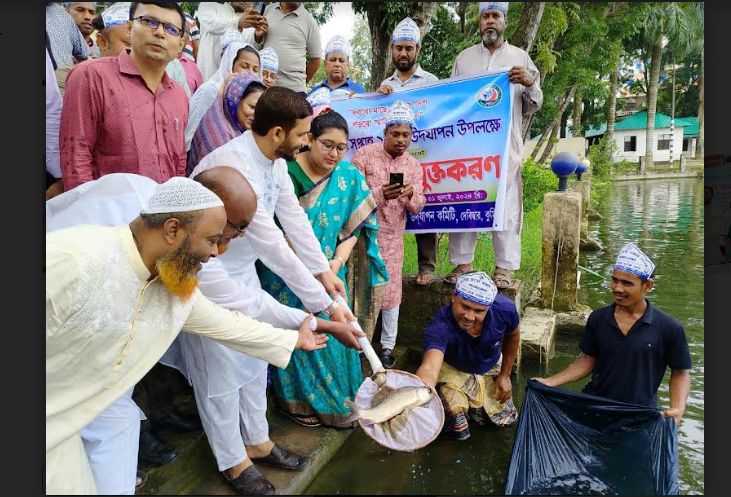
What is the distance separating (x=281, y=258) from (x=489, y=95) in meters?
2.54

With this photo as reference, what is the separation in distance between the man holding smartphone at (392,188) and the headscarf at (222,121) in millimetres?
1120

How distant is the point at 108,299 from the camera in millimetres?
1812

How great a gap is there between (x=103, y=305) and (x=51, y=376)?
1.06 feet

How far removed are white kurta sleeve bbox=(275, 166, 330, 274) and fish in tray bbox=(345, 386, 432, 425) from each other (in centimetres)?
85

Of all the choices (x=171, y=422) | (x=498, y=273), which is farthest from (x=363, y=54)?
(x=171, y=422)

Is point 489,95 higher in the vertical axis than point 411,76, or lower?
lower

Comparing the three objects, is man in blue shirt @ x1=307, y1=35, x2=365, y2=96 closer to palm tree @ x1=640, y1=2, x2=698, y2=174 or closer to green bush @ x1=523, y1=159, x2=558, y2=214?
green bush @ x1=523, y1=159, x2=558, y2=214

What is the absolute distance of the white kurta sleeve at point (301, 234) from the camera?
3113 mm

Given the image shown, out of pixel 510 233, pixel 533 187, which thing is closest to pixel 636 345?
pixel 510 233

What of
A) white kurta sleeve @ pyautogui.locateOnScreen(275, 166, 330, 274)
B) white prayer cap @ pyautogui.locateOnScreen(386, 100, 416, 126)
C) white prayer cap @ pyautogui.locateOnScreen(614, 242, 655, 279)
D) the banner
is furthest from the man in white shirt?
white prayer cap @ pyautogui.locateOnScreen(614, 242, 655, 279)

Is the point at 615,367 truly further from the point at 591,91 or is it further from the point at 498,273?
the point at 591,91

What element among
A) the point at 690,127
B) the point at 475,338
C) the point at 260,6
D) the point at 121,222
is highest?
the point at 690,127

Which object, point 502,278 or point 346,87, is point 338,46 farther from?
point 502,278

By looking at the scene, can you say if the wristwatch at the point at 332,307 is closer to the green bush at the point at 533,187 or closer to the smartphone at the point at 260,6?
the smartphone at the point at 260,6
